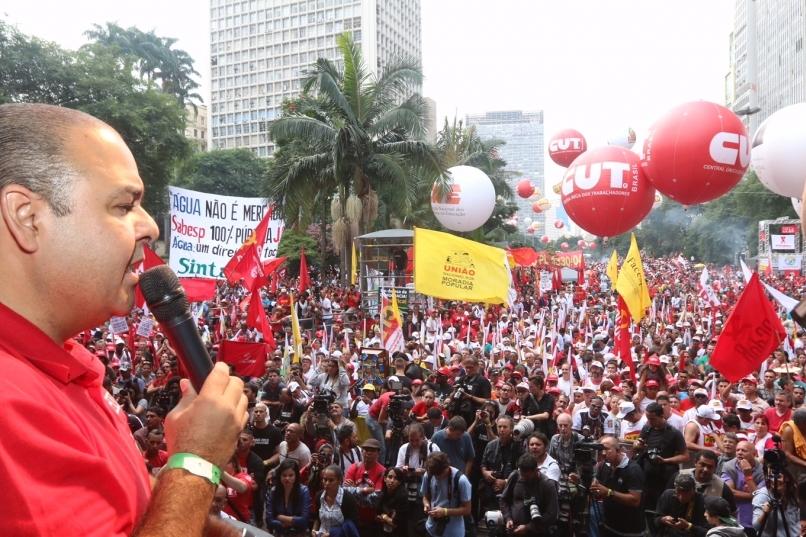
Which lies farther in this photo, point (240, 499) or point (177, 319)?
point (240, 499)

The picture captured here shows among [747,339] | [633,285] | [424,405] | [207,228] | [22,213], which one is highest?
[207,228]

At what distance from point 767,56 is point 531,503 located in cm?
12001

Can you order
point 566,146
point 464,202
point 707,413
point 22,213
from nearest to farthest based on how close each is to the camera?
point 22,213, point 707,413, point 464,202, point 566,146

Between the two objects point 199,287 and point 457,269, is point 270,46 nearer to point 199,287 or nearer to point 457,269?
point 199,287

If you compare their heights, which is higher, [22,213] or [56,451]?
[22,213]

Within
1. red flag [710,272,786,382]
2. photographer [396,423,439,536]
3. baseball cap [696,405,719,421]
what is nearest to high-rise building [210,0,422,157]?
red flag [710,272,786,382]

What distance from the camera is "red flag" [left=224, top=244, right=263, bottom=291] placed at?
12.4 m

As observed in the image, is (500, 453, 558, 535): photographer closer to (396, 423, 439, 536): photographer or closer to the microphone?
(396, 423, 439, 536): photographer

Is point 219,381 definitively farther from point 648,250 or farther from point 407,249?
point 648,250

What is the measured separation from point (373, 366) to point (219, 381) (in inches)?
432

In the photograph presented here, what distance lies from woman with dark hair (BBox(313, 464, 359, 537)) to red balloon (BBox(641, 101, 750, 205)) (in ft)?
24.5

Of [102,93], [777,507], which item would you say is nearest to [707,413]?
[777,507]

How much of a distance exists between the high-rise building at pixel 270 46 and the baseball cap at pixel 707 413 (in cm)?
9927

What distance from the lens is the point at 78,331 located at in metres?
1.36
